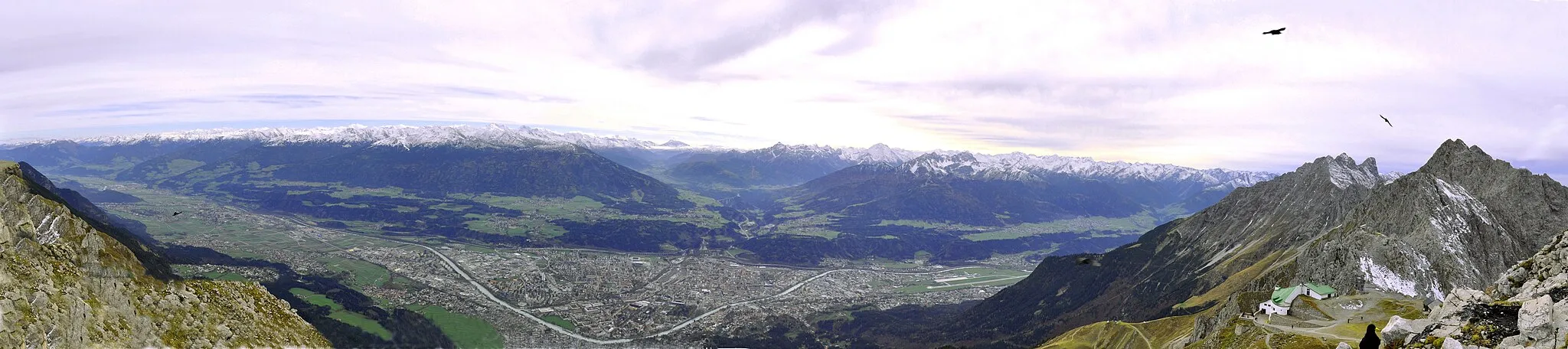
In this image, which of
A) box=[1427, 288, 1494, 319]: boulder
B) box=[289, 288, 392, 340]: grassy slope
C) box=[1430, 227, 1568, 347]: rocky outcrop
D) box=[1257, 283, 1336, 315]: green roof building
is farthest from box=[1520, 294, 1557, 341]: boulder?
box=[289, 288, 392, 340]: grassy slope

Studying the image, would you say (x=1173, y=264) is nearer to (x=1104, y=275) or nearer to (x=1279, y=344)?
(x=1104, y=275)

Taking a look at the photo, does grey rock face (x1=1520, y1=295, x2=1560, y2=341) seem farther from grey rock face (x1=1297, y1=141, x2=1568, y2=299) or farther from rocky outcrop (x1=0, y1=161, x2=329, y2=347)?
rocky outcrop (x1=0, y1=161, x2=329, y2=347)

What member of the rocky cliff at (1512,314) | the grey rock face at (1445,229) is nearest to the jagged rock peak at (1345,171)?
the grey rock face at (1445,229)

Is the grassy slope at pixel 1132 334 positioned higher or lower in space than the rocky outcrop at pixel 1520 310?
lower

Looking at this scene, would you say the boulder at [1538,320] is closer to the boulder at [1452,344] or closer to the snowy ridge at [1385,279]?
the boulder at [1452,344]

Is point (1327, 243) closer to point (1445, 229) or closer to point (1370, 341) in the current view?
point (1445, 229)
